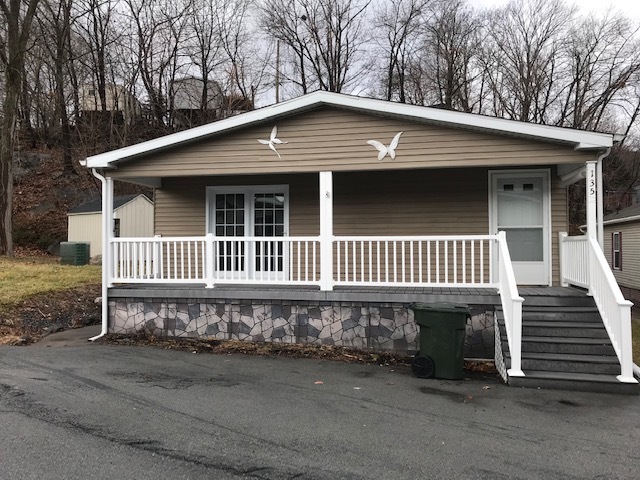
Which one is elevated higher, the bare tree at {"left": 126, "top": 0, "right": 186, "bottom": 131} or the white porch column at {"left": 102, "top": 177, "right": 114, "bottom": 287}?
the bare tree at {"left": 126, "top": 0, "right": 186, "bottom": 131}

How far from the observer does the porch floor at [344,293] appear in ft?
23.5

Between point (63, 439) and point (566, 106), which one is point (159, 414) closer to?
point (63, 439)

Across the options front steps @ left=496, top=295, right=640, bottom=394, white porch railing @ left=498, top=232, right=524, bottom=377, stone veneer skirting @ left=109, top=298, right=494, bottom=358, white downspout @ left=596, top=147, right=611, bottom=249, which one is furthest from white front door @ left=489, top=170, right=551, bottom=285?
white porch railing @ left=498, top=232, right=524, bottom=377

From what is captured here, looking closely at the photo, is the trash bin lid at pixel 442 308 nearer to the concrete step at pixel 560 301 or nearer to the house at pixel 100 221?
the concrete step at pixel 560 301

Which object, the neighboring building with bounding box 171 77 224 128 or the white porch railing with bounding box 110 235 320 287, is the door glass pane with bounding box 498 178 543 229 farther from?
the neighboring building with bounding box 171 77 224 128

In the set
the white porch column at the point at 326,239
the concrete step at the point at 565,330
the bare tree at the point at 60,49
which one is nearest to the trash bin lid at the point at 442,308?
the concrete step at the point at 565,330

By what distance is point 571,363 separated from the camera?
5934mm

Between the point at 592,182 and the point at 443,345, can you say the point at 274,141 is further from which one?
the point at 592,182

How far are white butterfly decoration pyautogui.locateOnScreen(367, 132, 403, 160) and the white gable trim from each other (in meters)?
0.38

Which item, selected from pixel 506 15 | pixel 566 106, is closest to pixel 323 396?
pixel 566 106

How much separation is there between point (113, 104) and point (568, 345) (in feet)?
95.8

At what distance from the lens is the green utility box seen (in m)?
18.2

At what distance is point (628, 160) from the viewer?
29.9 meters

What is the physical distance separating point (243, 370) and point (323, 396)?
1.48m
